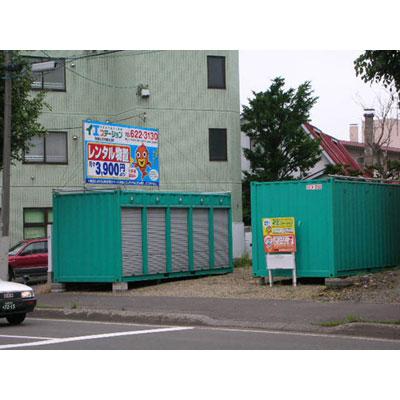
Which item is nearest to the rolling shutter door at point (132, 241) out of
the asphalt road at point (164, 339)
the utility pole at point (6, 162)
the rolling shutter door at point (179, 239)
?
the rolling shutter door at point (179, 239)

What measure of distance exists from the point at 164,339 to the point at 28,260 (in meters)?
16.3

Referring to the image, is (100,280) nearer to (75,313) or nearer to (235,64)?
(75,313)

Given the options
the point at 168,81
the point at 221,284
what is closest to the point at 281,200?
the point at 221,284

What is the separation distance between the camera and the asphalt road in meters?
12.8

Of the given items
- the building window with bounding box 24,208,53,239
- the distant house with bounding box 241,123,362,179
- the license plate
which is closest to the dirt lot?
the license plate

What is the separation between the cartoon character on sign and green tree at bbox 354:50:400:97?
10355 mm

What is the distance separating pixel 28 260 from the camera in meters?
29.3

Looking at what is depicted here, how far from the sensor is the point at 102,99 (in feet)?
123

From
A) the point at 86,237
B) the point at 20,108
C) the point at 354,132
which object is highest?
the point at 354,132

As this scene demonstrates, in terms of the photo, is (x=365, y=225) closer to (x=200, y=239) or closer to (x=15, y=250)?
(x=200, y=239)

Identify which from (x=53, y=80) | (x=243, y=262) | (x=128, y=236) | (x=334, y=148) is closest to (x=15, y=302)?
(x=128, y=236)

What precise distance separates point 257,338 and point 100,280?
9.70 metres

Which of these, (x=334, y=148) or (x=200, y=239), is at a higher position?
(x=334, y=148)

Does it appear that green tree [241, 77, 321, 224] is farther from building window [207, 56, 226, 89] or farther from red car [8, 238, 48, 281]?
red car [8, 238, 48, 281]
